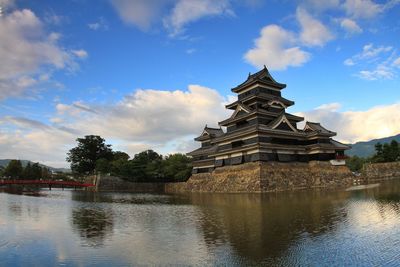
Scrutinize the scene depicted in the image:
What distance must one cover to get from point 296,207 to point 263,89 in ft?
86.2

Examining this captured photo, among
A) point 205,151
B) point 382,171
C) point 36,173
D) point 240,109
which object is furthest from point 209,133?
point 36,173

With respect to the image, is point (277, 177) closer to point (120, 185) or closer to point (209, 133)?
point (209, 133)

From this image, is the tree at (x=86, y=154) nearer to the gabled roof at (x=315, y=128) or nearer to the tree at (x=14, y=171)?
the tree at (x=14, y=171)

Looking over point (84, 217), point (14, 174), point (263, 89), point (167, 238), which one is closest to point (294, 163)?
point (263, 89)

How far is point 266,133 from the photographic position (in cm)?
3778

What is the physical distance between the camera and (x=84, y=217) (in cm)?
1950

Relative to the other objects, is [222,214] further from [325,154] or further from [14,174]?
[14,174]

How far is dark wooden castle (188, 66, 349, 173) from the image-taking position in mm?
38094

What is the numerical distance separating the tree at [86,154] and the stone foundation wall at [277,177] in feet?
134

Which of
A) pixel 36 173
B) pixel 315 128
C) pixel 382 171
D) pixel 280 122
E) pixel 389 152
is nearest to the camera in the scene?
pixel 280 122

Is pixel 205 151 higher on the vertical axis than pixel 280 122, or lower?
lower

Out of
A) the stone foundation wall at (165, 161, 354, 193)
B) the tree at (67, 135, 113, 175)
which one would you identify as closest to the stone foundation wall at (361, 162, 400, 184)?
the stone foundation wall at (165, 161, 354, 193)

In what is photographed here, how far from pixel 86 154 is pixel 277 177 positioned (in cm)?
5206

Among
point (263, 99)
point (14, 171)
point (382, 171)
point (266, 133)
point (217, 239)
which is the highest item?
point (263, 99)
